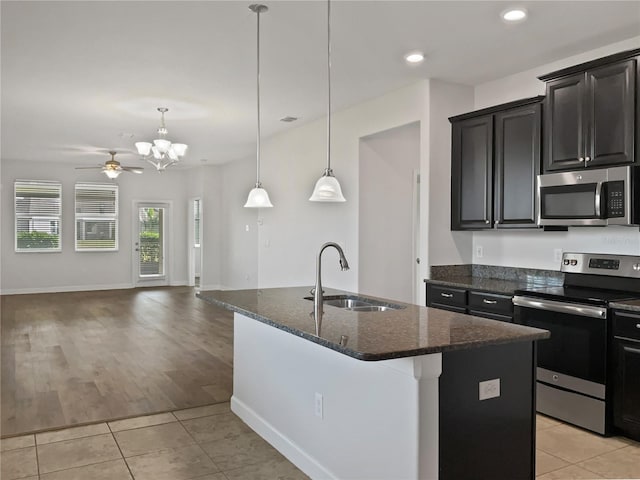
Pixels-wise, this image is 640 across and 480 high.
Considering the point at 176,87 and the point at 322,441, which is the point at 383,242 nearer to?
the point at 176,87

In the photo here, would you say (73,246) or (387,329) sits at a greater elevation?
(73,246)

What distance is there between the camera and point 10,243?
33.4ft

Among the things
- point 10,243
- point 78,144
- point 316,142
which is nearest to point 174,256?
point 10,243

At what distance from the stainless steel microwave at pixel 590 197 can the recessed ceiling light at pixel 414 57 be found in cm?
132

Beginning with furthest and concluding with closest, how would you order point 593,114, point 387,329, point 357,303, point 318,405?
point 593,114, point 357,303, point 318,405, point 387,329

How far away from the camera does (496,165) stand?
173 inches

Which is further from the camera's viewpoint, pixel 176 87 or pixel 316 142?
pixel 316 142

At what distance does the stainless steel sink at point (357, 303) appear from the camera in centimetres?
311

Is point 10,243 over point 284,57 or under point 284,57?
under

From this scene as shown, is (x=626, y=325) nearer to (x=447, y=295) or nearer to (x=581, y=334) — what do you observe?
(x=581, y=334)

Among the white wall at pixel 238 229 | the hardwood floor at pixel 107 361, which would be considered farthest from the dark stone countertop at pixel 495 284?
the white wall at pixel 238 229

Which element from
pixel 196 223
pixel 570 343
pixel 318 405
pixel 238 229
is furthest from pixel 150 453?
pixel 196 223

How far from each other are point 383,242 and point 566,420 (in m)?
2.74

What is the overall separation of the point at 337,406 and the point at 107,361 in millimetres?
3322
